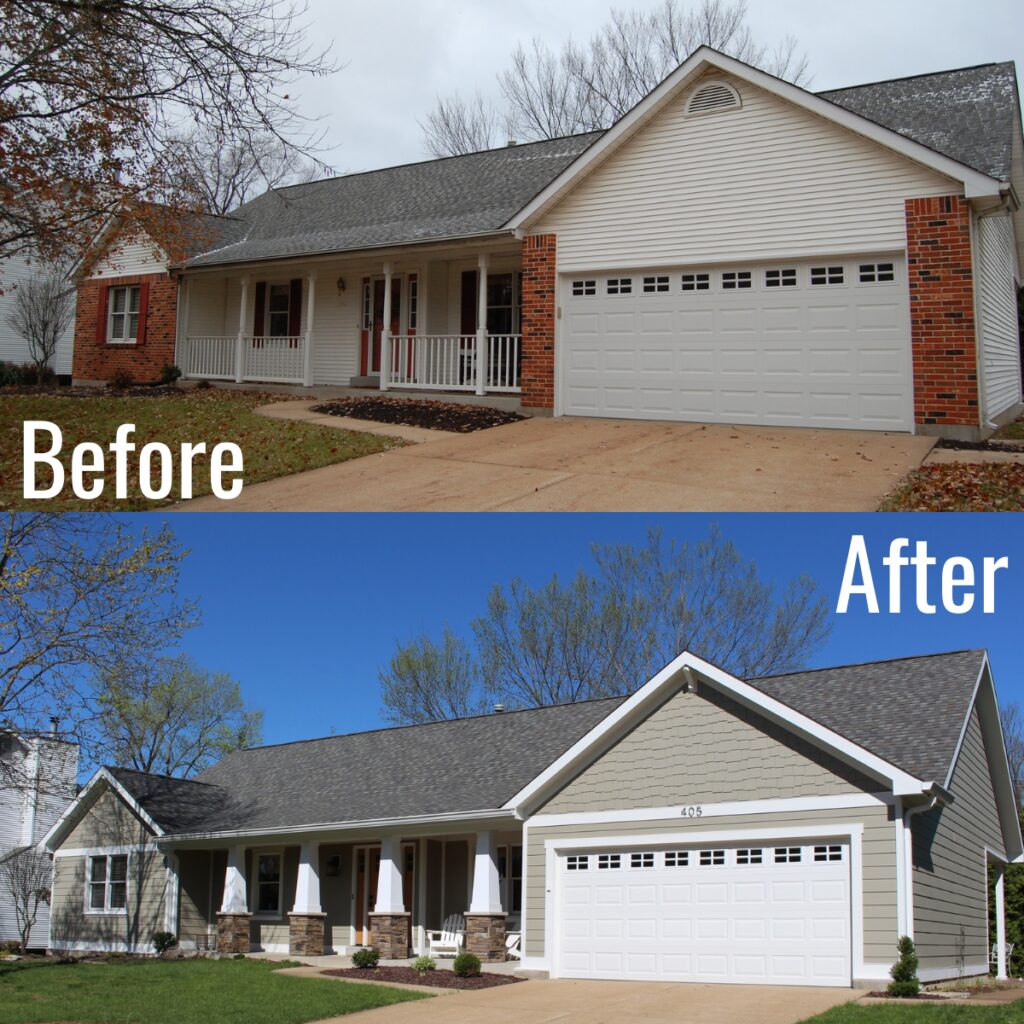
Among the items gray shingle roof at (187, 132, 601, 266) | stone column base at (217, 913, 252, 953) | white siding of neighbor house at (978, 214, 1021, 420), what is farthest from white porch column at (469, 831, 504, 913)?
gray shingle roof at (187, 132, 601, 266)

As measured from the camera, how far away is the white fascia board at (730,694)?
10742mm

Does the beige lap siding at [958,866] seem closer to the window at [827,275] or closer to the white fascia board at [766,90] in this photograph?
the window at [827,275]

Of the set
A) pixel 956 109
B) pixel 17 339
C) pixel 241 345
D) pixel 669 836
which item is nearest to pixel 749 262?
pixel 956 109

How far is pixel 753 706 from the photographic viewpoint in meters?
12.1

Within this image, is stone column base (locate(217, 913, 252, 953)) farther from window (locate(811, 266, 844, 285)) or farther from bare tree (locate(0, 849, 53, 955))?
window (locate(811, 266, 844, 285))

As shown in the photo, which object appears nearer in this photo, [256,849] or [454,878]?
[454,878]

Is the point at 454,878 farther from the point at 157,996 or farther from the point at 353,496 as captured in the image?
the point at 353,496

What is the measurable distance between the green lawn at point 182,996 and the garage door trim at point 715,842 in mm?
2062

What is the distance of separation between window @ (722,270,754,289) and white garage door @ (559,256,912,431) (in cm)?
2

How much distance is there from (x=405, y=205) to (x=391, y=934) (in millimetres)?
16303

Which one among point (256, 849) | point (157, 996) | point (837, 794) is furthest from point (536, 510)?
point (256, 849)

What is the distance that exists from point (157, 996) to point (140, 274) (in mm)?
20692

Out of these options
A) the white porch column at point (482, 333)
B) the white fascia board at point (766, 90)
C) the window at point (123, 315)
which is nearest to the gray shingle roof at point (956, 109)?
the white fascia board at point (766, 90)

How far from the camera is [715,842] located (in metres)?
12.2
